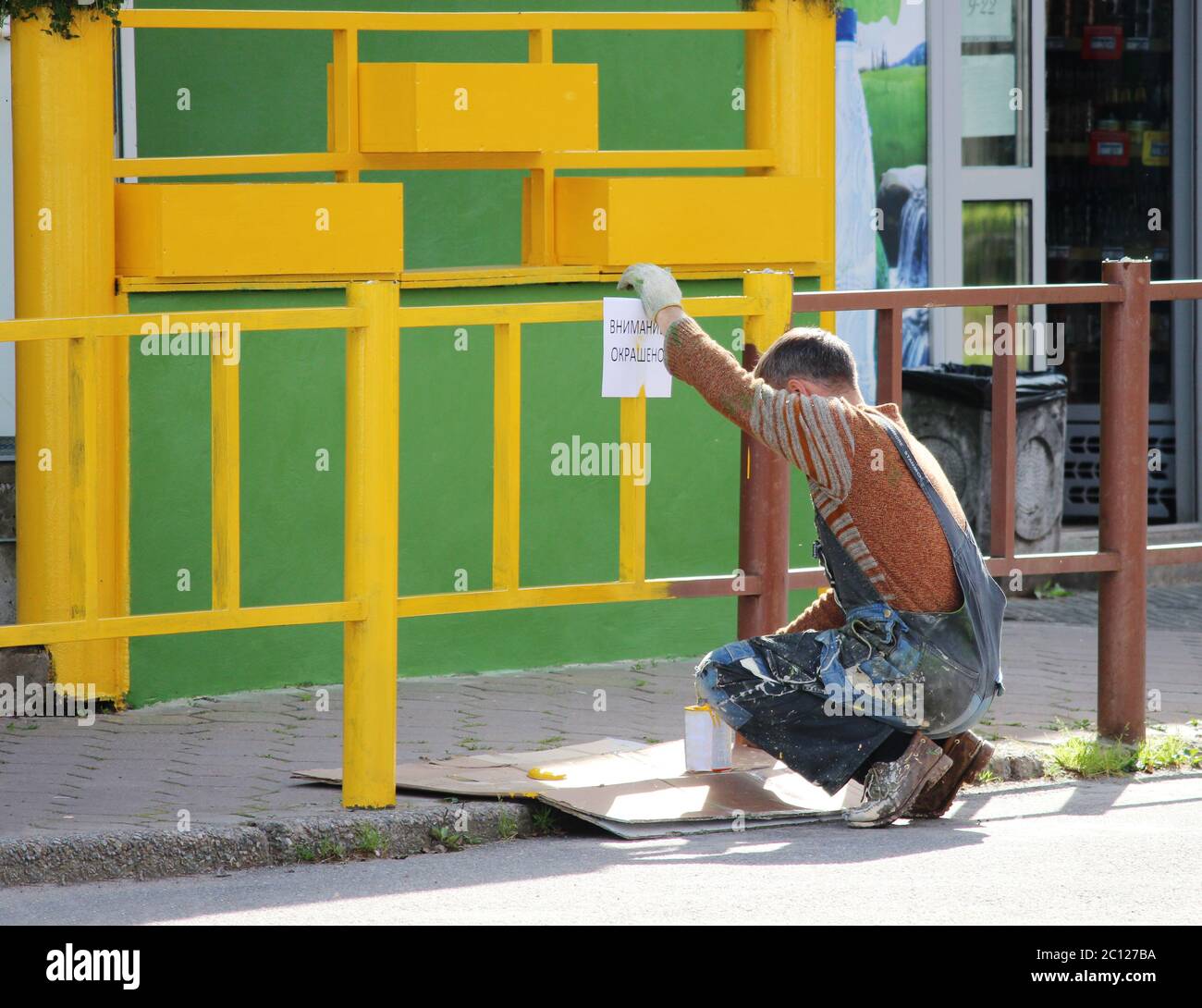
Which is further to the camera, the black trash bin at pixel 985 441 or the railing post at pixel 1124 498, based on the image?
the black trash bin at pixel 985 441

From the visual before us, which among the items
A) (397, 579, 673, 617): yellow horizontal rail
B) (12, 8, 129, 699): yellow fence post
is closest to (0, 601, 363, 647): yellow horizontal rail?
(397, 579, 673, 617): yellow horizontal rail

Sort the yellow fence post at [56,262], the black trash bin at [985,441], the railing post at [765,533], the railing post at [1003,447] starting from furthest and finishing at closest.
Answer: the black trash bin at [985,441] < the yellow fence post at [56,262] < the railing post at [1003,447] < the railing post at [765,533]

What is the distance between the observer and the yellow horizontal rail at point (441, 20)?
689 cm

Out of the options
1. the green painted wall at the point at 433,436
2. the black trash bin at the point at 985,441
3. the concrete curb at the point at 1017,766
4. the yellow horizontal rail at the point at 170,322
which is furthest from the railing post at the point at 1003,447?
the black trash bin at the point at 985,441

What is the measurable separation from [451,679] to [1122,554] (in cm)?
237

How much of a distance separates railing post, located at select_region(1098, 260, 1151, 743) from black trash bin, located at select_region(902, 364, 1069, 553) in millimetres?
3015

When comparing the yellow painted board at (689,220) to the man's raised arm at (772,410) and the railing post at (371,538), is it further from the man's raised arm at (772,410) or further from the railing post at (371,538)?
the railing post at (371,538)

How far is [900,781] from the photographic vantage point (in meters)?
5.67

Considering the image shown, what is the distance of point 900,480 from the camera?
18.2 ft

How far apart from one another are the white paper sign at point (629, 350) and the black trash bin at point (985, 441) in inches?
158

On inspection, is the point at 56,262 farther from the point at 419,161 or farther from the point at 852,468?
the point at 852,468

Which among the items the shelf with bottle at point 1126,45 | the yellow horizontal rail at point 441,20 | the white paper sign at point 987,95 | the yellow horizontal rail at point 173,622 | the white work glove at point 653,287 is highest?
the shelf with bottle at point 1126,45

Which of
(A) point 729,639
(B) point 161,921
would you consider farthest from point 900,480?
(A) point 729,639

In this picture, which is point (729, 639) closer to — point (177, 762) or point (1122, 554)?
point (1122, 554)
